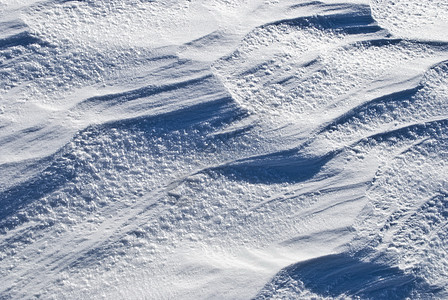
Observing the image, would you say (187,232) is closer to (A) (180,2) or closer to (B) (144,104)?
(B) (144,104)

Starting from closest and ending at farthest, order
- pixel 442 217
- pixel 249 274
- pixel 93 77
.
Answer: pixel 249 274, pixel 442 217, pixel 93 77

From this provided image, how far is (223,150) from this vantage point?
1.42 m

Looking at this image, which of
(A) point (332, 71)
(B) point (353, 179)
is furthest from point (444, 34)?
(B) point (353, 179)

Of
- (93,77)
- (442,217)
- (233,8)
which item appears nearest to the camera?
(442,217)

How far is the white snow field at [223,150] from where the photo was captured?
1.25m

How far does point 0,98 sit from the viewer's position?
57.0 inches

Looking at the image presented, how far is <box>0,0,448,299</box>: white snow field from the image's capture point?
1.25 m

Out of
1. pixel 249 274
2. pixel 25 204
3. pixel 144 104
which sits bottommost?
pixel 249 274

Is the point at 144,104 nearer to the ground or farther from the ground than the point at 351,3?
nearer to the ground

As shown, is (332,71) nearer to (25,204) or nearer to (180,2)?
(180,2)

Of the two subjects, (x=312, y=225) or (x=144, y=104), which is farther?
(x=144, y=104)

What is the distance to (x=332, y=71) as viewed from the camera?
1580 millimetres

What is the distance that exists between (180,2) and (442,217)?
94 cm

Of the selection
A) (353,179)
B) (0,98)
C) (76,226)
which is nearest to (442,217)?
(353,179)
